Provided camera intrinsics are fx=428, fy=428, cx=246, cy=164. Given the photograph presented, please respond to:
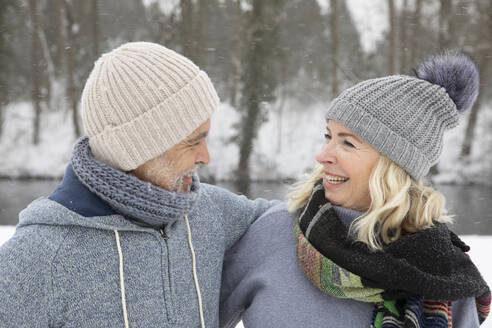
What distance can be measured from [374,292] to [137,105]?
38.0 inches

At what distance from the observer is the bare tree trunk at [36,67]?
5.84m

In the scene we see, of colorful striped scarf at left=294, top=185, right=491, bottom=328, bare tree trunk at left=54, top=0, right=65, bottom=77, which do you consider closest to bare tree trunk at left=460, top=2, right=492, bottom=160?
colorful striped scarf at left=294, top=185, right=491, bottom=328

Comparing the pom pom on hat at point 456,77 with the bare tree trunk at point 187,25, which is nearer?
the pom pom on hat at point 456,77

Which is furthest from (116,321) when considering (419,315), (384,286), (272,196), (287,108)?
(287,108)

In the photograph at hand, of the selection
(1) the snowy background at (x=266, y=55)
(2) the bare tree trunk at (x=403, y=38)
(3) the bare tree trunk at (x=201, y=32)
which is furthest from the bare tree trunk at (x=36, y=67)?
(2) the bare tree trunk at (x=403, y=38)

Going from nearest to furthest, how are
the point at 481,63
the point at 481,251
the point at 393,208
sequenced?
1. the point at 393,208
2. the point at 481,251
3. the point at 481,63

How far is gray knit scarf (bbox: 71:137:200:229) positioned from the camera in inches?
47.8

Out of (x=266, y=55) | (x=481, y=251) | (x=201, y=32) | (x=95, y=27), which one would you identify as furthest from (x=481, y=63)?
(x=95, y=27)

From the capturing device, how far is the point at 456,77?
1546 mm

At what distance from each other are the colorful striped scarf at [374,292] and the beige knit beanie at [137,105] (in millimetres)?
607

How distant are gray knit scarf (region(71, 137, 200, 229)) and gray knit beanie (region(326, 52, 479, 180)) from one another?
0.70 m

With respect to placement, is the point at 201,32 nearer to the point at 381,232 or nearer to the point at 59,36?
the point at 59,36

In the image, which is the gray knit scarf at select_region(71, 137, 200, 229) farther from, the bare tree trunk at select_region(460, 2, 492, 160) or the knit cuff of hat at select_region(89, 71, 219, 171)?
the bare tree trunk at select_region(460, 2, 492, 160)

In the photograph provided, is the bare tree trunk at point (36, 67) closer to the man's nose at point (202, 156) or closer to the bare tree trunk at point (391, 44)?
the bare tree trunk at point (391, 44)
